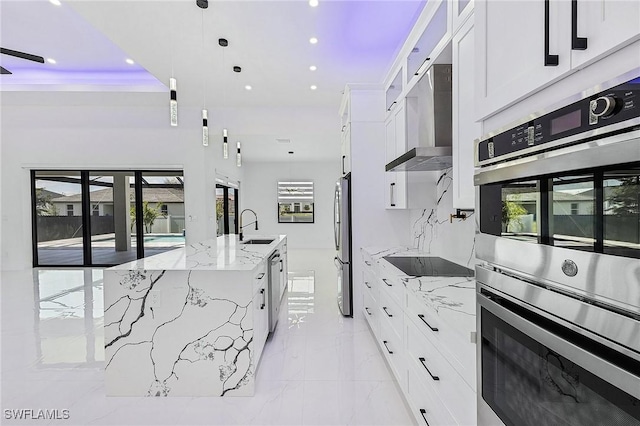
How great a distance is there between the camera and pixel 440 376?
1.45m

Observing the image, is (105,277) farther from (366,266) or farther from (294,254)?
(294,254)

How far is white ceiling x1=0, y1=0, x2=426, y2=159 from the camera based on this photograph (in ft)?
9.95

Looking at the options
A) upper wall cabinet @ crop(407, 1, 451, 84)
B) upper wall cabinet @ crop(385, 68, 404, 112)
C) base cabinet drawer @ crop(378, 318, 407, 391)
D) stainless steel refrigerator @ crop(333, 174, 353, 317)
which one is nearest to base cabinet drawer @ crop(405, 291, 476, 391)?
base cabinet drawer @ crop(378, 318, 407, 391)

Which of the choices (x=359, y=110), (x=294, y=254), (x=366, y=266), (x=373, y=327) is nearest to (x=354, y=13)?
(x=359, y=110)

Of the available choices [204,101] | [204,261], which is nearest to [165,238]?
[204,101]

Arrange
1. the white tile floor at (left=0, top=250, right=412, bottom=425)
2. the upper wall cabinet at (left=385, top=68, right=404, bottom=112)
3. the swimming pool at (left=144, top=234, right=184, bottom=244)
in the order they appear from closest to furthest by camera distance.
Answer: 1. the white tile floor at (left=0, top=250, right=412, bottom=425)
2. the upper wall cabinet at (left=385, top=68, right=404, bottom=112)
3. the swimming pool at (left=144, top=234, right=184, bottom=244)

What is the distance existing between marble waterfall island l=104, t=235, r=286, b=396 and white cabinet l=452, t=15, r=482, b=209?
5.45ft

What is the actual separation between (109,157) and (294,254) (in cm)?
516

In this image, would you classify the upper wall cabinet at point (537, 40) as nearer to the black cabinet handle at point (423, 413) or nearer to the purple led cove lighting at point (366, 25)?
the black cabinet handle at point (423, 413)

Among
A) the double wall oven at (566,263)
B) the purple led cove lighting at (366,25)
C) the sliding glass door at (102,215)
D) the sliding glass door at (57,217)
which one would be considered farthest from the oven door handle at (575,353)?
the sliding glass door at (57,217)

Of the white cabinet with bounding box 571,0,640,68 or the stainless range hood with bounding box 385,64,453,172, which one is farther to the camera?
the stainless range hood with bounding box 385,64,453,172

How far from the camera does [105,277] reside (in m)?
2.23

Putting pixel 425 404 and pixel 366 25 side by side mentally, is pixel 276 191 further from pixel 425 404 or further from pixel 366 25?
pixel 425 404

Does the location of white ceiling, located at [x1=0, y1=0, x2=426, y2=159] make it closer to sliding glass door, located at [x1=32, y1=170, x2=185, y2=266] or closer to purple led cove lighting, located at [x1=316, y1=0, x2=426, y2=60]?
purple led cove lighting, located at [x1=316, y1=0, x2=426, y2=60]
